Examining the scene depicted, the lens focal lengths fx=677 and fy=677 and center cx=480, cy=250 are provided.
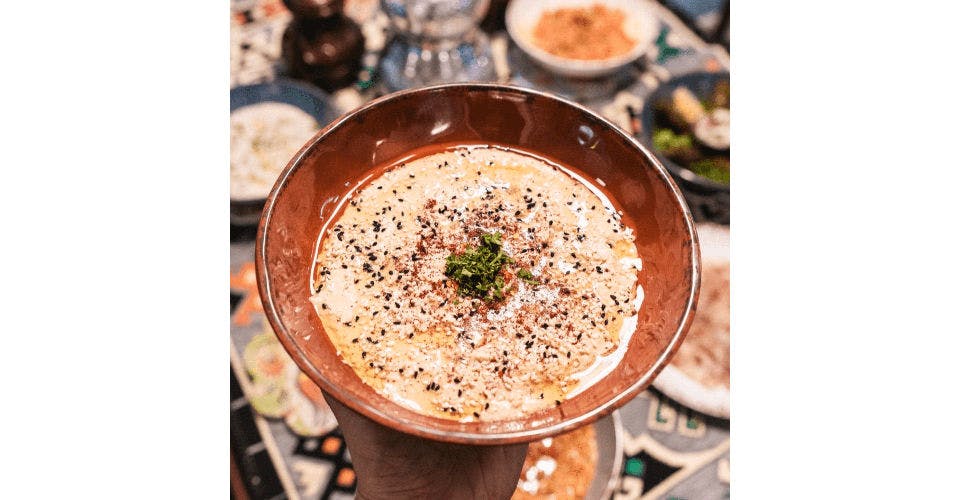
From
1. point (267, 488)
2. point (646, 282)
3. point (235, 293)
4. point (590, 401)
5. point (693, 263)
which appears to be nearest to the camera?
point (590, 401)

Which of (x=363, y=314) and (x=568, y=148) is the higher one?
(x=568, y=148)

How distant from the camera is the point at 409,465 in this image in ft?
9.41

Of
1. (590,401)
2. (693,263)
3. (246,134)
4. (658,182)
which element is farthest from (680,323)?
(246,134)

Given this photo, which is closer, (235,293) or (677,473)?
(677,473)

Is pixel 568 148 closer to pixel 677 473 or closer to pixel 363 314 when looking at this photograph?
pixel 363 314

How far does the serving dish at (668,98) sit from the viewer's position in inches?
169

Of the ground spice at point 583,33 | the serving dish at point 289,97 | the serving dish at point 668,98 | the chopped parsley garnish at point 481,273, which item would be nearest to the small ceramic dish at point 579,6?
the ground spice at point 583,33

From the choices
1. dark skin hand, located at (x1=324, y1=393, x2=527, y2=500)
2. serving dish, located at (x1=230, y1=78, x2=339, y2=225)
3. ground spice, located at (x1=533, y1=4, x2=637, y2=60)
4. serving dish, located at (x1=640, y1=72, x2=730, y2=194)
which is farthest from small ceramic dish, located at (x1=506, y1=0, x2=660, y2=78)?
dark skin hand, located at (x1=324, y1=393, x2=527, y2=500)

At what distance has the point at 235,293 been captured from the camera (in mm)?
4176

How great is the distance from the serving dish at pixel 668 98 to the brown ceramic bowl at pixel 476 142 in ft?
5.95

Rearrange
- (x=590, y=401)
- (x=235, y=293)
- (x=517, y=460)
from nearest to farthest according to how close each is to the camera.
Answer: (x=590, y=401), (x=517, y=460), (x=235, y=293)

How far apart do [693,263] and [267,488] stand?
2673 millimetres

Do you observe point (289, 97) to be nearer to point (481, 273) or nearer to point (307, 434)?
point (307, 434)

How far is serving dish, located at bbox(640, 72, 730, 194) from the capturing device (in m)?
4.30
